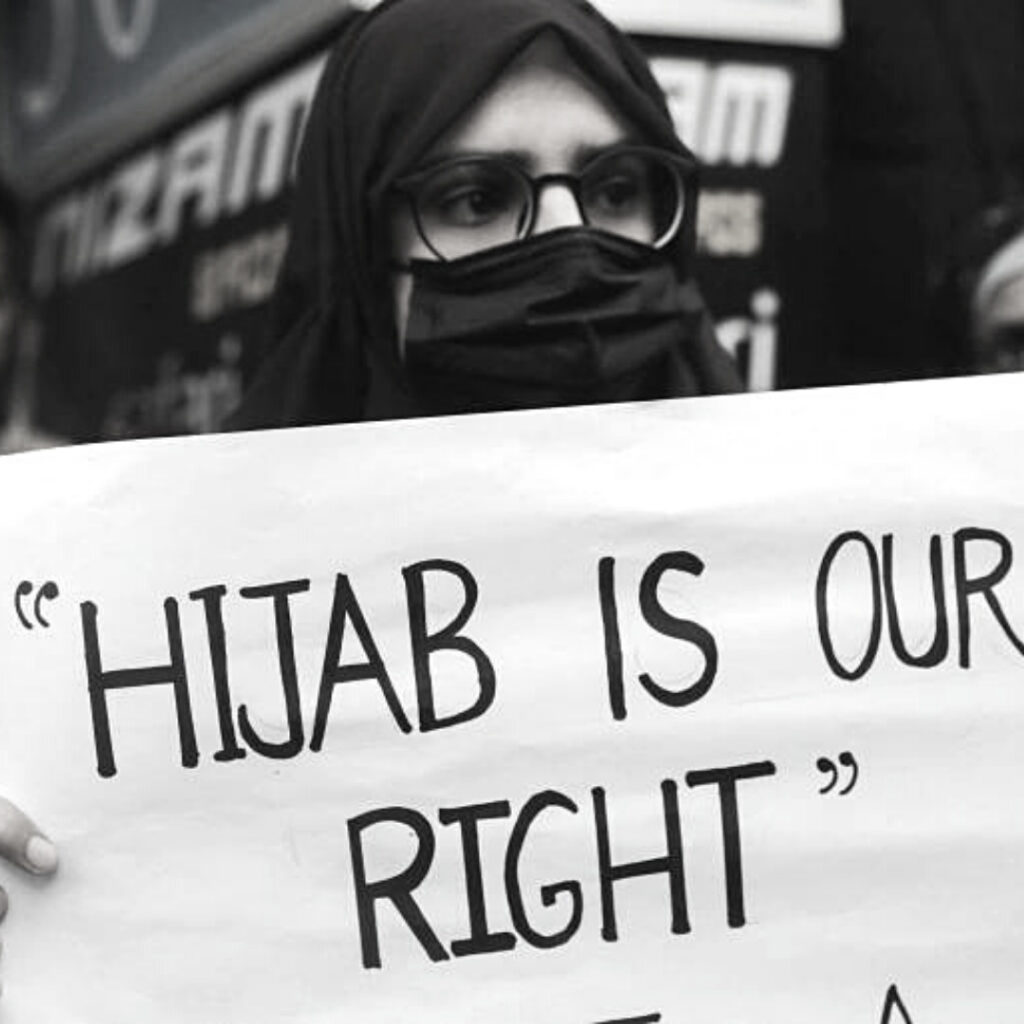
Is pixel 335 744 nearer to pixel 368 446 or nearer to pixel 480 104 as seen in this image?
pixel 368 446

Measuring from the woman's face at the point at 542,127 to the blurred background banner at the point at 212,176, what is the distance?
1009 mm

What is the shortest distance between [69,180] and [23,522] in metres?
2.41

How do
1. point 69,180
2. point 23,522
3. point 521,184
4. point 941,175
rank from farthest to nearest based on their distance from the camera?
1. point 69,180
2. point 941,175
3. point 521,184
4. point 23,522

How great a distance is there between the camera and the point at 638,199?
145 cm

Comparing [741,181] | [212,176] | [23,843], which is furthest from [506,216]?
[212,176]

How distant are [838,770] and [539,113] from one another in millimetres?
582

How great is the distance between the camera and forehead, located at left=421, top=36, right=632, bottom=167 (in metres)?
1.42

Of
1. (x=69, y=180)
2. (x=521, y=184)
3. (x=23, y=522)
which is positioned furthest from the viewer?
(x=69, y=180)

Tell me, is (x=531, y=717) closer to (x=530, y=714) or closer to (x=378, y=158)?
(x=530, y=714)

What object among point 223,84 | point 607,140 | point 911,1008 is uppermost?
point 223,84

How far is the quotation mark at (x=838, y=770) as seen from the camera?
121cm

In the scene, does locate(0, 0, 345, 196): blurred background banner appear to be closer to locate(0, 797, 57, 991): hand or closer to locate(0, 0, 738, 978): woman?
locate(0, 0, 738, 978): woman

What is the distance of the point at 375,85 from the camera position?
1.47m

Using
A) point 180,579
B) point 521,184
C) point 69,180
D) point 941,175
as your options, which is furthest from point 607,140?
point 69,180
